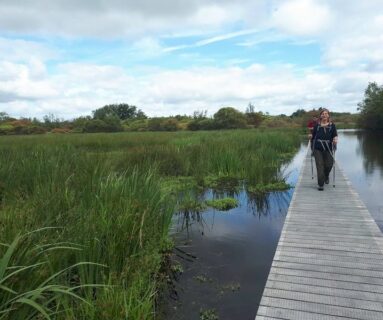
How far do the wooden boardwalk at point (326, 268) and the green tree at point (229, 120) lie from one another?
46657 millimetres

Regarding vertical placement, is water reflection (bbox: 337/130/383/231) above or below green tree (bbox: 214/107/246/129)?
below

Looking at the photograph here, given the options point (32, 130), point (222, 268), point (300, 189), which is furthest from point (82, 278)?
point (32, 130)

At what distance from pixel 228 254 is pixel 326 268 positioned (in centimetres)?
195

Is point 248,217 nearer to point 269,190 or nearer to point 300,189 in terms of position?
point 300,189

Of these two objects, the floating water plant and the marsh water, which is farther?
the floating water plant

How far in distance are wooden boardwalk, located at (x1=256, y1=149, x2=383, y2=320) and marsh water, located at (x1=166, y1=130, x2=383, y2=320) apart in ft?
1.74

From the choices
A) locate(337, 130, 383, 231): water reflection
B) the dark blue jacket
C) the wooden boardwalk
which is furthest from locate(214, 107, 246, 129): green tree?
the wooden boardwalk

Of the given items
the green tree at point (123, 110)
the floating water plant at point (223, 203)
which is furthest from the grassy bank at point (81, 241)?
the green tree at point (123, 110)

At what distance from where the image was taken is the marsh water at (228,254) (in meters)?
4.61

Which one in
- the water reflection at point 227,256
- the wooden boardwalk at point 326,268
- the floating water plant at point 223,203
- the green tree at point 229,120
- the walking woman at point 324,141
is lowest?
the water reflection at point 227,256

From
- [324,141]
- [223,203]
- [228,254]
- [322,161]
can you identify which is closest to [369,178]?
[322,161]

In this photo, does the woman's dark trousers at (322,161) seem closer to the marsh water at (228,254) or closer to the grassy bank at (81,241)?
the marsh water at (228,254)

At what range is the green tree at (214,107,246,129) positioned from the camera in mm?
53688

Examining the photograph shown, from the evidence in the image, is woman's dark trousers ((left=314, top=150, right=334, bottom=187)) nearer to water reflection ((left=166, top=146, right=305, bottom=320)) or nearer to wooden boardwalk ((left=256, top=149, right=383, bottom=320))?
water reflection ((left=166, top=146, right=305, bottom=320))
